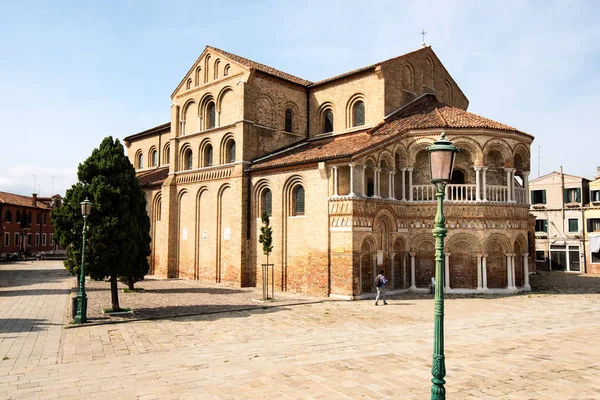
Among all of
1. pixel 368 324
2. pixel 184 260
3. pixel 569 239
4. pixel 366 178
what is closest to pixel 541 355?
pixel 368 324

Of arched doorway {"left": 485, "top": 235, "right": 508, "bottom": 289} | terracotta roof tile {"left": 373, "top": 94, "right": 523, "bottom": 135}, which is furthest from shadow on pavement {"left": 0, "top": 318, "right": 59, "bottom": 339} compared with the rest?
arched doorway {"left": 485, "top": 235, "right": 508, "bottom": 289}

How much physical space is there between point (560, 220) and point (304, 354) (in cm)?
3786

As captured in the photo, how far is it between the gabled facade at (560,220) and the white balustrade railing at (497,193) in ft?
69.7

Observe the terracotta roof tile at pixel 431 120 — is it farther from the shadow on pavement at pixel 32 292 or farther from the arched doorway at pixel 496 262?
the shadow on pavement at pixel 32 292

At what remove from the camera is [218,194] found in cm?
2725

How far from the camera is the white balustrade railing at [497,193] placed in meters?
22.7

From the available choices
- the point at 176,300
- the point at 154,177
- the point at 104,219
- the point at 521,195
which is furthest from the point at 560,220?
the point at 104,219

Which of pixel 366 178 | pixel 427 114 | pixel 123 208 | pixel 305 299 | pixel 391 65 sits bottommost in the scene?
pixel 305 299

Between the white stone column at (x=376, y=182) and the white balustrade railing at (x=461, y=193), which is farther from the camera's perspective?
the white balustrade railing at (x=461, y=193)

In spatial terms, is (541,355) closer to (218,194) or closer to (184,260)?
(218,194)

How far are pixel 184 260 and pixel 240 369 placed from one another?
830 inches

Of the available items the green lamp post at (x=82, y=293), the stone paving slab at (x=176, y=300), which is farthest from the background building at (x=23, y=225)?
the green lamp post at (x=82, y=293)

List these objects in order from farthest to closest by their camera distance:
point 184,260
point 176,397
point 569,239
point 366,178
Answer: point 569,239 < point 184,260 < point 366,178 < point 176,397

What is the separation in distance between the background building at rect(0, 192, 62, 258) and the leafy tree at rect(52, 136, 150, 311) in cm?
4335
